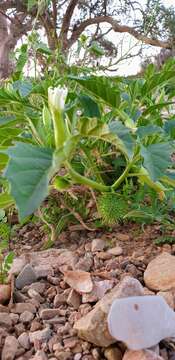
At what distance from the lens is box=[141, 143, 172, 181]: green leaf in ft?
1.67

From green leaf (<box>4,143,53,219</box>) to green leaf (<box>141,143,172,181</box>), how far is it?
11cm

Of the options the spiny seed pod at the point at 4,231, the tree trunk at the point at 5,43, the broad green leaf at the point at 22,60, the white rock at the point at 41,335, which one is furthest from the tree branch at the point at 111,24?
the white rock at the point at 41,335

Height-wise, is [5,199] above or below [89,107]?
below

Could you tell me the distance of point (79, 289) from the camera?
0.71 meters

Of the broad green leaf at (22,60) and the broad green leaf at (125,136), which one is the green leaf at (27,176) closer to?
the broad green leaf at (125,136)

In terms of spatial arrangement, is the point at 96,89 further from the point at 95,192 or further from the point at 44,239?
the point at 44,239

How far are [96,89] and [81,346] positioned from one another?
0.35 metres

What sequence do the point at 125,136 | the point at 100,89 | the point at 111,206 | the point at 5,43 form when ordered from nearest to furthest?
the point at 125,136 < the point at 100,89 < the point at 111,206 < the point at 5,43

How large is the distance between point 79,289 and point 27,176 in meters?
0.33

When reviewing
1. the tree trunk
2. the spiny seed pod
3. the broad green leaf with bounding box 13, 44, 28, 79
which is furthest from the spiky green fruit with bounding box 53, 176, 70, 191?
the tree trunk

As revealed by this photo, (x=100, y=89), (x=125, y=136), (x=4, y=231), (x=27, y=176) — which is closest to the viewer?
(x=27, y=176)

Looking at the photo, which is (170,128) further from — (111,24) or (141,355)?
(111,24)

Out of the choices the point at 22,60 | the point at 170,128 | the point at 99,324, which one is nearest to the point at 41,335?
the point at 99,324

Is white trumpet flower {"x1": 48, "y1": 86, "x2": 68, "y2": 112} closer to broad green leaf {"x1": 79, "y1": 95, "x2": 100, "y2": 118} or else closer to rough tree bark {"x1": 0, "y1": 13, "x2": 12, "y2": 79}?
broad green leaf {"x1": 79, "y1": 95, "x2": 100, "y2": 118}
